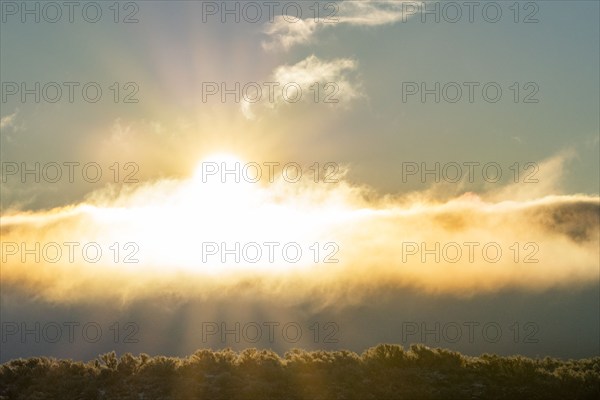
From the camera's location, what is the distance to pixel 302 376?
32000mm

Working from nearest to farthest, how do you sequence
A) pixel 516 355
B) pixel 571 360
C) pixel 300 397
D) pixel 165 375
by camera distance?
1. pixel 300 397
2. pixel 165 375
3. pixel 516 355
4. pixel 571 360

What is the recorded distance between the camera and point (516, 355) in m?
34.7

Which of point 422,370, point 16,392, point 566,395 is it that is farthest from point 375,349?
point 16,392

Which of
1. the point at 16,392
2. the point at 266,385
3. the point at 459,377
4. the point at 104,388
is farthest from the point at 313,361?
the point at 16,392

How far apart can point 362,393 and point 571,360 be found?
1215 centimetres

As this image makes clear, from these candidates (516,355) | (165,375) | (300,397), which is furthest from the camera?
(516,355)

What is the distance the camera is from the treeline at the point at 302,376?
3078cm

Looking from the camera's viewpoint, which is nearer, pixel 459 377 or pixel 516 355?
pixel 459 377

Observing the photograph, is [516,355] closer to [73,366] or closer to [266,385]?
[266,385]

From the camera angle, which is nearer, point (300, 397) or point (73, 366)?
point (300, 397)

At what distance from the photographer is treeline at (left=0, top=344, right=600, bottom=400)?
3078 centimetres

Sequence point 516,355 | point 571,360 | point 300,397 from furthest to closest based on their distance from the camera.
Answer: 1. point 571,360
2. point 516,355
3. point 300,397

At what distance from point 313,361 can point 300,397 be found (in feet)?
10.8

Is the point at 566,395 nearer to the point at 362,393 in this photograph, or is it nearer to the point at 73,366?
the point at 362,393
